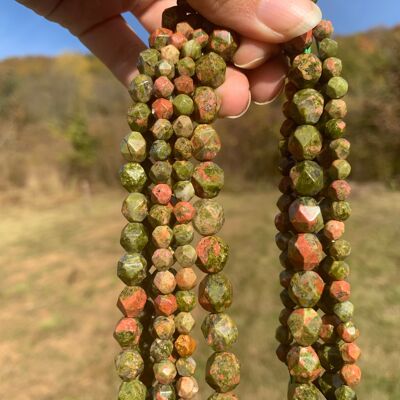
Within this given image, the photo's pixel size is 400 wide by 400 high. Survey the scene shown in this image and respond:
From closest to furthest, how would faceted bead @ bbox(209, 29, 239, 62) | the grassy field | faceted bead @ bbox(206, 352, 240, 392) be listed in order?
1. faceted bead @ bbox(206, 352, 240, 392)
2. faceted bead @ bbox(209, 29, 239, 62)
3. the grassy field

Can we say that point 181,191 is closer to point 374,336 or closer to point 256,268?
point 374,336

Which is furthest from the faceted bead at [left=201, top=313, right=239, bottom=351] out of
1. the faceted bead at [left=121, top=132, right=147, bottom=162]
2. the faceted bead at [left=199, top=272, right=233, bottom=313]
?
the faceted bead at [left=121, top=132, right=147, bottom=162]

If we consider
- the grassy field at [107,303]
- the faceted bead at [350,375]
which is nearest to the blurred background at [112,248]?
the grassy field at [107,303]

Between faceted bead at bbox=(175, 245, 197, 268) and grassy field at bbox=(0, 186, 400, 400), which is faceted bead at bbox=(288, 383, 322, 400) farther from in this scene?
grassy field at bbox=(0, 186, 400, 400)

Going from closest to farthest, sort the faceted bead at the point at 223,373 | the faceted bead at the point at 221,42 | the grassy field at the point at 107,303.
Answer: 1. the faceted bead at the point at 223,373
2. the faceted bead at the point at 221,42
3. the grassy field at the point at 107,303

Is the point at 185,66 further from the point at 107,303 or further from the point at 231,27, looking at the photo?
the point at 107,303

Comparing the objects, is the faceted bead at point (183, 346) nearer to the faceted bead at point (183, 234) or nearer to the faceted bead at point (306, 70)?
Result: the faceted bead at point (183, 234)

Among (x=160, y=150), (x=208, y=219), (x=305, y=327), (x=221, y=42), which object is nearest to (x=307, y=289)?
(x=305, y=327)
